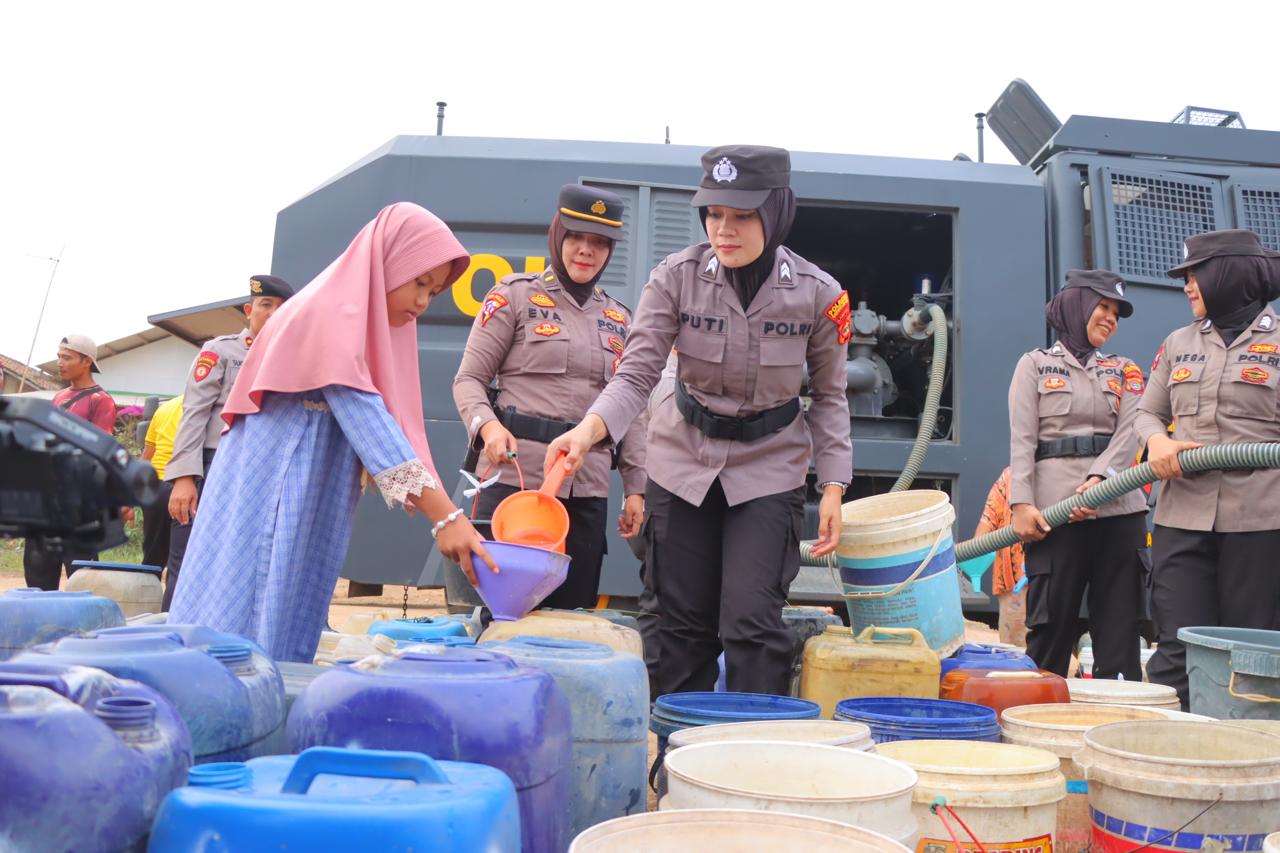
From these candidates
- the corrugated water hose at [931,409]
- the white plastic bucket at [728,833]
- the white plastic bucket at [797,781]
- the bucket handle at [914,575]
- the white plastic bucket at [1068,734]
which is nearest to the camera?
the white plastic bucket at [728,833]

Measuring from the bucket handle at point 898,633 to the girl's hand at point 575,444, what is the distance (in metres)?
1.01

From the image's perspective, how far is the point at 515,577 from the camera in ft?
8.57

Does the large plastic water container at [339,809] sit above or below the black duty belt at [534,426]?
below

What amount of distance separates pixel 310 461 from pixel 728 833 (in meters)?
1.45

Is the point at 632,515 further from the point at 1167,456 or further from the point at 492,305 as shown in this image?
the point at 1167,456

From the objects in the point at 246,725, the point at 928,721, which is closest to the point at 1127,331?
the point at 928,721

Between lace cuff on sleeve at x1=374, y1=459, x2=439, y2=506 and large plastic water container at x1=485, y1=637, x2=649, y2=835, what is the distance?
50 centimetres

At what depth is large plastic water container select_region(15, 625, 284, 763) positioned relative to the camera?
148 cm

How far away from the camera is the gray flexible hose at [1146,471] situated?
11.8 feet

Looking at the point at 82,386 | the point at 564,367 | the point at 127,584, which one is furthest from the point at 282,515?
the point at 82,386

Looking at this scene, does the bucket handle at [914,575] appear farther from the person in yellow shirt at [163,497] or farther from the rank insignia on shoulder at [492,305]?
the person in yellow shirt at [163,497]

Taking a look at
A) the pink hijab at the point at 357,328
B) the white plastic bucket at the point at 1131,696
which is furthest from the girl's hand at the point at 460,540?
the white plastic bucket at the point at 1131,696

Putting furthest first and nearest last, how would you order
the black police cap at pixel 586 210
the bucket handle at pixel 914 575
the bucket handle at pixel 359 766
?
the black police cap at pixel 586 210 → the bucket handle at pixel 914 575 → the bucket handle at pixel 359 766

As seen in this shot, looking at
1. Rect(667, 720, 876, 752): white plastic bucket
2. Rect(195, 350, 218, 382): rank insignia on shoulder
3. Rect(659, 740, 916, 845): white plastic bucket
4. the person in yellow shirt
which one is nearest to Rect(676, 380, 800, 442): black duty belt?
Rect(667, 720, 876, 752): white plastic bucket
